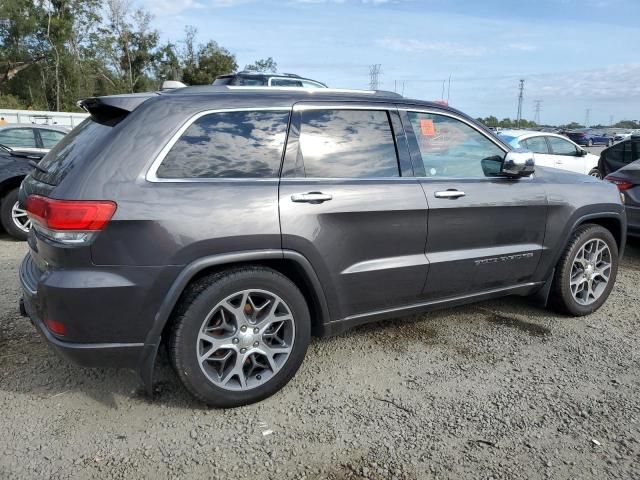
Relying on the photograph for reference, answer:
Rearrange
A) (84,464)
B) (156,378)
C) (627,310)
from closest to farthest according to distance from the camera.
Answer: (84,464) < (156,378) < (627,310)

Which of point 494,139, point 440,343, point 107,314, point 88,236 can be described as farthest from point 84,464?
point 494,139

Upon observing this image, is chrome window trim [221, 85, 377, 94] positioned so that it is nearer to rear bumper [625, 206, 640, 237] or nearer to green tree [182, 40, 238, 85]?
rear bumper [625, 206, 640, 237]

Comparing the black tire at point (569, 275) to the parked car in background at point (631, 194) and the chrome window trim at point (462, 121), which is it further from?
the parked car in background at point (631, 194)

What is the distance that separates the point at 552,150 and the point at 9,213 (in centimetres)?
1059

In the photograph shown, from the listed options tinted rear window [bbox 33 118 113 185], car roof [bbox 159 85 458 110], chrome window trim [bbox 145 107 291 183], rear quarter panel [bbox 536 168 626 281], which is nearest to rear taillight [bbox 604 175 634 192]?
rear quarter panel [bbox 536 168 626 281]

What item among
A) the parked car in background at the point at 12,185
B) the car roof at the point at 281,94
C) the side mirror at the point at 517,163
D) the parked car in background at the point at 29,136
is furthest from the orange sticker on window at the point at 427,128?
the parked car in background at the point at 29,136

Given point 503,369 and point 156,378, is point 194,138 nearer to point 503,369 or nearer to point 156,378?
point 156,378

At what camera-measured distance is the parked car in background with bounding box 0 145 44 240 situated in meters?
6.48

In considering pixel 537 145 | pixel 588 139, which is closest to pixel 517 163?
pixel 537 145

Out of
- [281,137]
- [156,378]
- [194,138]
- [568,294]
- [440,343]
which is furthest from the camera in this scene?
[568,294]

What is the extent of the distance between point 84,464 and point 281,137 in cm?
198

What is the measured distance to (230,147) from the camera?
2857 mm

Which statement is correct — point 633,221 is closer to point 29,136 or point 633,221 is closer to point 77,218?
point 77,218

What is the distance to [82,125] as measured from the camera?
124 inches
